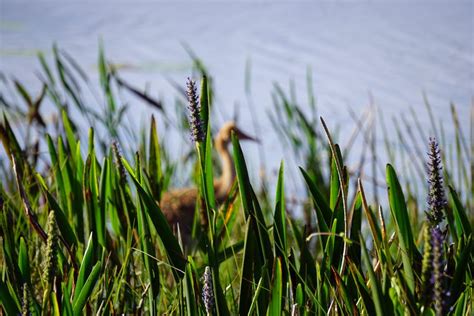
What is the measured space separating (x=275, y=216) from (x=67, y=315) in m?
0.34

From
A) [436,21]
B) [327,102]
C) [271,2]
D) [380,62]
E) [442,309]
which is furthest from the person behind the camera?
[271,2]

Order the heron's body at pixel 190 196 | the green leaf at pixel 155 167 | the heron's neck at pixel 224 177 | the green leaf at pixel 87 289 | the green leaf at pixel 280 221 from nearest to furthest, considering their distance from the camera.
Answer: the green leaf at pixel 87 289 < the green leaf at pixel 280 221 < the green leaf at pixel 155 167 < the heron's body at pixel 190 196 < the heron's neck at pixel 224 177

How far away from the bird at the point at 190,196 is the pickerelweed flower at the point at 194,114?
1415 mm

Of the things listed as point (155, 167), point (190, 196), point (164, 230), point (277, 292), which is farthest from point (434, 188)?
point (190, 196)

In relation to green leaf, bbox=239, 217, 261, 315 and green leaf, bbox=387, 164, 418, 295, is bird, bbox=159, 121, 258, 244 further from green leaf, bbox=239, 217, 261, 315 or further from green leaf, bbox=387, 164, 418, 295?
green leaf, bbox=387, 164, 418, 295

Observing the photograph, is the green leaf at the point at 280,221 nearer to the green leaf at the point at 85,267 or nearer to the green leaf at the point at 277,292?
the green leaf at the point at 277,292

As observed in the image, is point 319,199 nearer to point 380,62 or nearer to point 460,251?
point 460,251

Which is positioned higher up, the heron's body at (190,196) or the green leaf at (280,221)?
the green leaf at (280,221)

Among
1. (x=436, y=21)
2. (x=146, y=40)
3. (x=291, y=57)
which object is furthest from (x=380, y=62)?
(x=146, y=40)

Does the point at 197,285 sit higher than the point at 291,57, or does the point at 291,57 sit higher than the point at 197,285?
the point at 291,57

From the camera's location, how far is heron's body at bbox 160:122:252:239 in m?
3.33

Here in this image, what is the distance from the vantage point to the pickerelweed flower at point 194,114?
1135 millimetres

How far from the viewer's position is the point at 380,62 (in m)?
6.81

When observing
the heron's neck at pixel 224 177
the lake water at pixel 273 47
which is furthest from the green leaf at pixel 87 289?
the lake water at pixel 273 47
